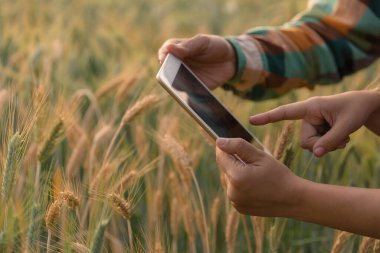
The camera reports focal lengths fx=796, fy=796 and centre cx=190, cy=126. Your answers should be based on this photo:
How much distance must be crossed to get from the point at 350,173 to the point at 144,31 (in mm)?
1763

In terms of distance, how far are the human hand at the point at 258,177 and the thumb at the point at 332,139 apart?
0.14m

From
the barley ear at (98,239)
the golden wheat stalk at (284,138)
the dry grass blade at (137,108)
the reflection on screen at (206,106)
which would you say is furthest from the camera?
the dry grass blade at (137,108)

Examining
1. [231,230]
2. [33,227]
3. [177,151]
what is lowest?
[231,230]

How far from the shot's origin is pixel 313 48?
1.52 meters

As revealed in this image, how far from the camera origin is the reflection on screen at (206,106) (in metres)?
1.09

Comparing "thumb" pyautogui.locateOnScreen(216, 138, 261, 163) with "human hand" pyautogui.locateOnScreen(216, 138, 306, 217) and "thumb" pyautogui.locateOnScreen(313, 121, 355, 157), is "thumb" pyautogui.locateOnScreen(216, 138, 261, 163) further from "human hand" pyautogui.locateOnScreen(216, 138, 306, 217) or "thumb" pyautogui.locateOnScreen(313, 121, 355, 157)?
"thumb" pyautogui.locateOnScreen(313, 121, 355, 157)

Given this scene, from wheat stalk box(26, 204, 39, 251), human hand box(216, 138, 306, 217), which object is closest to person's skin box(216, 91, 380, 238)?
human hand box(216, 138, 306, 217)

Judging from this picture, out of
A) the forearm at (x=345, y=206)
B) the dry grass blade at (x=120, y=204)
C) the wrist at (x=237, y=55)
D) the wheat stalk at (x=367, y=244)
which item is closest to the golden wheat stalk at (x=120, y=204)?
the dry grass blade at (x=120, y=204)

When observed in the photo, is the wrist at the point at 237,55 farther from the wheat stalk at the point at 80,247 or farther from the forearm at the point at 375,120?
the wheat stalk at the point at 80,247

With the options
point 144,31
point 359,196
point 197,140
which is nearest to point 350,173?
point 197,140

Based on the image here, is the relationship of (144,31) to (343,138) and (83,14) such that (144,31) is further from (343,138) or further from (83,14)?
(343,138)

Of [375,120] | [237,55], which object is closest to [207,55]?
[237,55]

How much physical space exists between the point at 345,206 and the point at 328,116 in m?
0.21

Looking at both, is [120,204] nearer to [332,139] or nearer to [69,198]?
[69,198]
